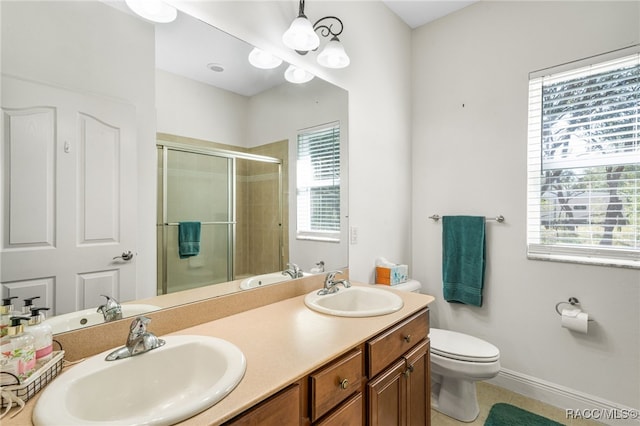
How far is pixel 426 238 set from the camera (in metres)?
2.47

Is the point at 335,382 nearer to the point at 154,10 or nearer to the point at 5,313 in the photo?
the point at 5,313

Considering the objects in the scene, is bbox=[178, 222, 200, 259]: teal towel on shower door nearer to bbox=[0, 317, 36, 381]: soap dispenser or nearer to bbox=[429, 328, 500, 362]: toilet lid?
bbox=[0, 317, 36, 381]: soap dispenser

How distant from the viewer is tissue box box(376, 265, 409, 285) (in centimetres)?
207

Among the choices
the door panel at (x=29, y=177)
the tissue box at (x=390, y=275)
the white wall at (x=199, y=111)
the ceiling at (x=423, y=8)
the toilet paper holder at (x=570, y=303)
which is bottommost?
the toilet paper holder at (x=570, y=303)

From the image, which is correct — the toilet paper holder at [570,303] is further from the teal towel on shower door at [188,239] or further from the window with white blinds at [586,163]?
the teal towel on shower door at [188,239]

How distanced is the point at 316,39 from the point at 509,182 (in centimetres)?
158

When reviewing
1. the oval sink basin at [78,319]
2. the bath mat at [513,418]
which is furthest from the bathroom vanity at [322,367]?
the bath mat at [513,418]

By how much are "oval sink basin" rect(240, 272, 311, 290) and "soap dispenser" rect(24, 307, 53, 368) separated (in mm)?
696

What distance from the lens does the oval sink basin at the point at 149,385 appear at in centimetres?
64

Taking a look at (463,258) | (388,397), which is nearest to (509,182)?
(463,258)

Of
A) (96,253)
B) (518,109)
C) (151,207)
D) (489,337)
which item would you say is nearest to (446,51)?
(518,109)

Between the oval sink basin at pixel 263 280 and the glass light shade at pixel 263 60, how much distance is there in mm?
1021

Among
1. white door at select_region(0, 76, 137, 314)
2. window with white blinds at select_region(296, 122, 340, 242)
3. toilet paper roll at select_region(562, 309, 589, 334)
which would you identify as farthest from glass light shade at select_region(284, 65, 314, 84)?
toilet paper roll at select_region(562, 309, 589, 334)

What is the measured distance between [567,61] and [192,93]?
86.4 inches
